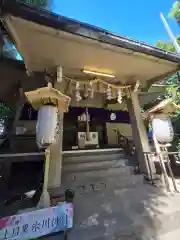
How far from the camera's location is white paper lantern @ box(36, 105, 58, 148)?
3537 mm

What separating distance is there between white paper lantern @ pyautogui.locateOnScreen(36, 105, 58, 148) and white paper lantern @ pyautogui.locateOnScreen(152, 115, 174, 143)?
9.84ft

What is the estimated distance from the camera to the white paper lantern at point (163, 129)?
14.7ft

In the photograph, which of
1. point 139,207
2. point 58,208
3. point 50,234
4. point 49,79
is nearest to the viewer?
point 50,234

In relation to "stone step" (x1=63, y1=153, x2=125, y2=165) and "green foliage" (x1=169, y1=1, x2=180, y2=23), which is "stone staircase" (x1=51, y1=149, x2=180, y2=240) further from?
"green foliage" (x1=169, y1=1, x2=180, y2=23)

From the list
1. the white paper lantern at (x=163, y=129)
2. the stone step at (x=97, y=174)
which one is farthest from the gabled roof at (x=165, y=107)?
the stone step at (x=97, y=174)

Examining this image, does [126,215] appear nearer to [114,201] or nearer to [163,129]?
[114,201]

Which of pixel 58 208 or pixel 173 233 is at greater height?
pixel 58 208

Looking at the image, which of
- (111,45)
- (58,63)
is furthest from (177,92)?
(58,63)

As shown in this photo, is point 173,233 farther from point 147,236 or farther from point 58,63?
point 58,63

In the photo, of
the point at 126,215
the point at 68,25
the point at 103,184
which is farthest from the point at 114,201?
the point at 68,25

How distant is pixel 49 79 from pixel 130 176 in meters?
4.15

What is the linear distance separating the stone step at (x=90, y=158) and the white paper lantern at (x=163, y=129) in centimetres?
190

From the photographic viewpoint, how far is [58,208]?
8.83 ft

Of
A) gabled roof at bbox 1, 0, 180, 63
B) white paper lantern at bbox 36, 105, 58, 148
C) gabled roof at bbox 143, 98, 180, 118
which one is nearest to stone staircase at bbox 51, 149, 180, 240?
white paper lantern at bbox 36, 105, 58, 148
